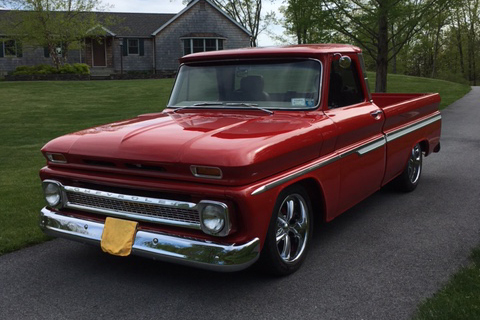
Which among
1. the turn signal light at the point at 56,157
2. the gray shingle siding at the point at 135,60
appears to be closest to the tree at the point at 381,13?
the turn signal light at the point at 56,157

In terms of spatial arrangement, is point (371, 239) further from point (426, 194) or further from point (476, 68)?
point (476, 68)

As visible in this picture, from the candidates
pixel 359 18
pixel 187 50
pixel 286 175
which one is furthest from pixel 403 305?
pixel 187 50

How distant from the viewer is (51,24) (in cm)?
3097

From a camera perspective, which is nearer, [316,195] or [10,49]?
[316,195]

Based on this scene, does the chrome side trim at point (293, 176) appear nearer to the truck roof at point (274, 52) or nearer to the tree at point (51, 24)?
the truck roof at point (274, 52)

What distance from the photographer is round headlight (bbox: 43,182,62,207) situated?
3.87 metres

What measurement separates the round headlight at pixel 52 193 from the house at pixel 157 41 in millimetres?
34198

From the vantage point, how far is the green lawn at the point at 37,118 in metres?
5.40

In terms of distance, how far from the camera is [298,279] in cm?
375

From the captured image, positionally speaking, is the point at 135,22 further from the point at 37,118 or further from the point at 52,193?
the point at 52,193

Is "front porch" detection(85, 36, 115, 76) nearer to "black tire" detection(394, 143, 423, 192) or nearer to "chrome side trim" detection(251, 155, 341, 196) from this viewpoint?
"black tire" detection(394, 143, 423, 192)

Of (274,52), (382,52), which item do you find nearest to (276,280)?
(274,52)

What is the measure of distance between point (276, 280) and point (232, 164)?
1110mm

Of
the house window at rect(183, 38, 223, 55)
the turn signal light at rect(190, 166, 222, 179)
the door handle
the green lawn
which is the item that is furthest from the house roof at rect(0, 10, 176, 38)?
the turn signal light at rect(190, 166, 222, 179)
